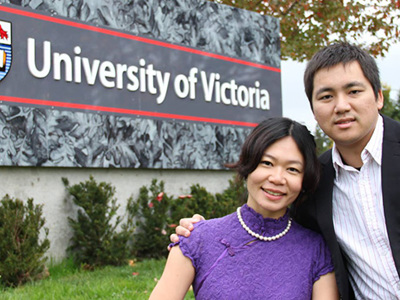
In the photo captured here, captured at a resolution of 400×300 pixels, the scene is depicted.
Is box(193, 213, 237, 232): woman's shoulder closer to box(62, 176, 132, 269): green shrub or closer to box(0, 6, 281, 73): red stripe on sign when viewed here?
box(62, 176, 132, 269): green shrub

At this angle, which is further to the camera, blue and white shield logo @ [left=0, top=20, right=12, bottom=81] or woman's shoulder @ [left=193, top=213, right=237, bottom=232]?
blue and white shield logo @ [left=0, top=20, right=12, bottom=81]

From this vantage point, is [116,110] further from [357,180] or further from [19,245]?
[357,180]

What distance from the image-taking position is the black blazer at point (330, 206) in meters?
2.29

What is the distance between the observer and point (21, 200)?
4.99m

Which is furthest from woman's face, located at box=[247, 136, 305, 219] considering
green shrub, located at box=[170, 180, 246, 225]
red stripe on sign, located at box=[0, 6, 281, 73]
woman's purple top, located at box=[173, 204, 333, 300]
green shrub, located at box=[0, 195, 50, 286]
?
green shrub, located at box=[170, 180, 246, 225]

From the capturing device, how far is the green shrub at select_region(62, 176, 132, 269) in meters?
5.38

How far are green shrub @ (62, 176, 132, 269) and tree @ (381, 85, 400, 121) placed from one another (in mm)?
17216

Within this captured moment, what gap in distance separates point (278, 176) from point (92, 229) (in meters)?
3.50

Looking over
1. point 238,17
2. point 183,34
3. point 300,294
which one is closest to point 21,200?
point 183,34

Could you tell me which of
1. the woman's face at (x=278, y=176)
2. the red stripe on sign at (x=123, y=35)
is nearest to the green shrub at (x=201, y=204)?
the red stripe on sign at (x=123, y=35)

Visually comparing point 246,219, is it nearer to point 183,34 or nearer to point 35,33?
point 35,33

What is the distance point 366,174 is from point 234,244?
0.69m

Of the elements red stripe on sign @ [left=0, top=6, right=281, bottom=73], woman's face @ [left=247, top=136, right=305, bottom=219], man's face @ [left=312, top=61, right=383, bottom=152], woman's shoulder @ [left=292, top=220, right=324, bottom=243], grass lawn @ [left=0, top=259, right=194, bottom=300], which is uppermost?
red stripe on sign @ [left=0, top=6, right=281, bottom=73]

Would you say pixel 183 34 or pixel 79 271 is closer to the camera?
pixel 79 271
